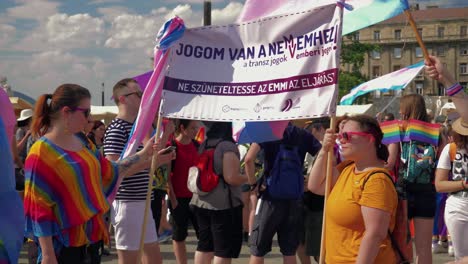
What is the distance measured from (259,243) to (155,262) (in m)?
0.99

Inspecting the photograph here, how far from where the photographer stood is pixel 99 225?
443 cm

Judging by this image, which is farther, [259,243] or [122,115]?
[259,243]

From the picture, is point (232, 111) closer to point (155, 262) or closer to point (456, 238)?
point (155, 262)

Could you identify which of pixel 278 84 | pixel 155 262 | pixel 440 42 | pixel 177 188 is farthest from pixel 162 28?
pixel 440 42

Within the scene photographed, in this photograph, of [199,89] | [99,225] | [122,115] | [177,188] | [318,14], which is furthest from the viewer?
[177,188]

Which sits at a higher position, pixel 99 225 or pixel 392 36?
pixel 392 36

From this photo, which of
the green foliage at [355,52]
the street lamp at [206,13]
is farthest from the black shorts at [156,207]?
the green foliage at [355,52]

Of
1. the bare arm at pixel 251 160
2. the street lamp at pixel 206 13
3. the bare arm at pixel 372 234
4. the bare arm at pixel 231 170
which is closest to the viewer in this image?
the bare arm at pixel 372 234

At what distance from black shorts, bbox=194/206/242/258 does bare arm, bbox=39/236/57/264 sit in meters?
2.23

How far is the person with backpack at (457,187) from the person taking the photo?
5.75m

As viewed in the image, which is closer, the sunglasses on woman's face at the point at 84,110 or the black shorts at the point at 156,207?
the sunglasses on woman's face at the point at 84,110

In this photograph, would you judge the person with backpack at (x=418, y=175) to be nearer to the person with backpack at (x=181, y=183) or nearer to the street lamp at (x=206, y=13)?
the person with backpack at (x=181, y=183)

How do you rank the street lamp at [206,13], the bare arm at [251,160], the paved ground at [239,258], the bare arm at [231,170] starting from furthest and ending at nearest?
the street lamp at [206,13]
the paved ground at [239,258]
the bare arm at [251,160]
the bare arm at [231,170]

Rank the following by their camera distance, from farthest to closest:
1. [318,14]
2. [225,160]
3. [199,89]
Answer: [225,160], [199,89], [318,14]
